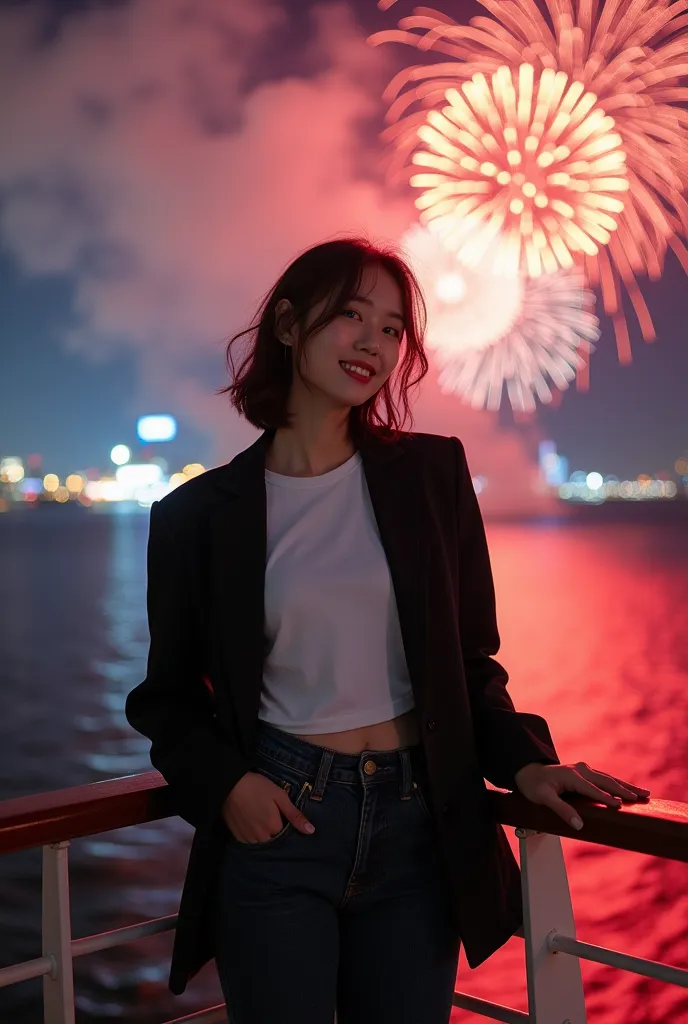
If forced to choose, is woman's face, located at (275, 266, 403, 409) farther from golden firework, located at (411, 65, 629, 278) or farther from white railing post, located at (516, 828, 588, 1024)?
golden firework, located at (411, 65, 629, 278)

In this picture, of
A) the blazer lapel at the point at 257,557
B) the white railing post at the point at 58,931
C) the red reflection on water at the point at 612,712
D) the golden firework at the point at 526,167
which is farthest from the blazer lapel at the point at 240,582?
the red reflection on water at the point at 612,712

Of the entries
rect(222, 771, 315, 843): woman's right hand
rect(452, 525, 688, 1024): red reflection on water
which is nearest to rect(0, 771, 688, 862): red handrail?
rect(222, 771, 315, 843): woman's right hand

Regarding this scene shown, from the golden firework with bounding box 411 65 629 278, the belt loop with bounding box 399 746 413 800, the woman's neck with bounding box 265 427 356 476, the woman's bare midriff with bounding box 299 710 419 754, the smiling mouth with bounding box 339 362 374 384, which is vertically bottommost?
the belt loop with bounding box 399 746 413 800

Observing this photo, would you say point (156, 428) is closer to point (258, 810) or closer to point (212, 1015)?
point (212, 1015)

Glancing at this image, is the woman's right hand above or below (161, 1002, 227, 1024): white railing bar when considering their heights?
above

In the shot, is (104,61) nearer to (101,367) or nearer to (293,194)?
(293,194)

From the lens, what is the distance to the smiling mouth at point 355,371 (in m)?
1.35

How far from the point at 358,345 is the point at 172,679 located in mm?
509

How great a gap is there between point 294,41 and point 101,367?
3373cm

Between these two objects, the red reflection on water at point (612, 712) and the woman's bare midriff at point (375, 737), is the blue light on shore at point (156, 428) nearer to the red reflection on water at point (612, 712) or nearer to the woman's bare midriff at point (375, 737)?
the red reflection on water at point (612, 712)

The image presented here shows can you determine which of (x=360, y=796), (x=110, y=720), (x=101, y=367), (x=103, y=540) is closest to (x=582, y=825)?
(x=360, y=796)

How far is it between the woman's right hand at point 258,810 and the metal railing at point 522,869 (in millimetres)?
125

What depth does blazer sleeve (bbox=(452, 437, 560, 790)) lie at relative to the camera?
1262 mm

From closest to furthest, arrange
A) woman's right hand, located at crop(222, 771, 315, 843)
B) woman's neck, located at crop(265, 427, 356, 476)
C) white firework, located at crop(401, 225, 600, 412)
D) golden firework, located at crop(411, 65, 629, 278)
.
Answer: woman's right hand, located at crop(222, 771, 315, 843) < woman's neck, located at crop(265, 427, 356, 476) < golden firework, located at crop(411, 65, 629, 278) < white firework, located at crop(401, 225, 600, 412)
